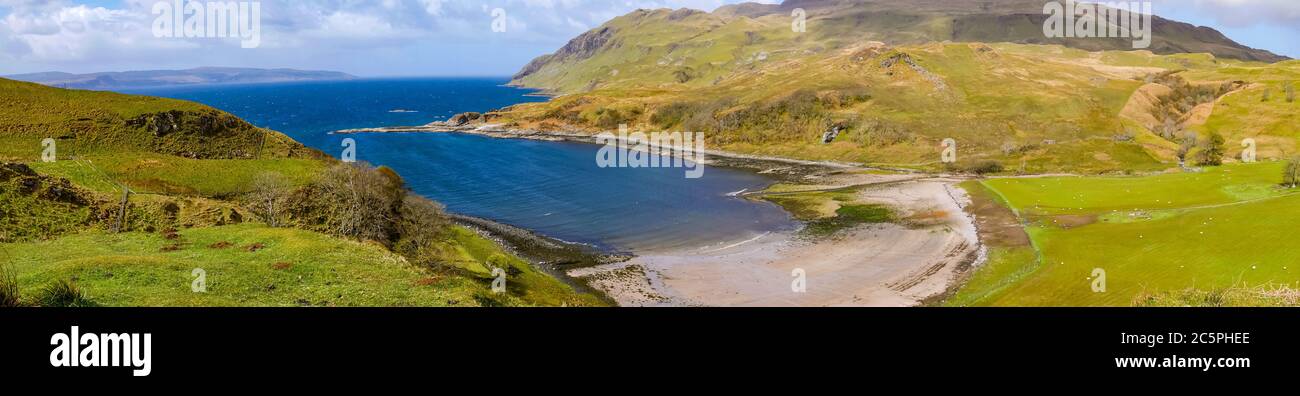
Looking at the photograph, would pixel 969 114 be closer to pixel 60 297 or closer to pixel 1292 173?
pixel 1292 173

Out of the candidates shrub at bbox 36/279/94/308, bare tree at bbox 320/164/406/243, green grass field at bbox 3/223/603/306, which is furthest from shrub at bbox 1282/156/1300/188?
shrub at bbox 36/279/94/308

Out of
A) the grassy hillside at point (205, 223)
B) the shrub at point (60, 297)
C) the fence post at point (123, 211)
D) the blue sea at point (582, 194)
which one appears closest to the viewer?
the shrub at point (60, 297)

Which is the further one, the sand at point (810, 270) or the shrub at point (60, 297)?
the sand at point (810, 270)

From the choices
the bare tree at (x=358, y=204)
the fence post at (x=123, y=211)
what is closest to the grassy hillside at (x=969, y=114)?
the bare tree at (x=358, y=204)

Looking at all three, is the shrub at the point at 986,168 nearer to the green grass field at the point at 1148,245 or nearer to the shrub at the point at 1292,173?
the green grass field at the point at 1148,245

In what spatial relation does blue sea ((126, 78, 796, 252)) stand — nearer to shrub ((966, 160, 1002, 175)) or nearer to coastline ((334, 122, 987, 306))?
coastline ((334, 122, 987, 306))
